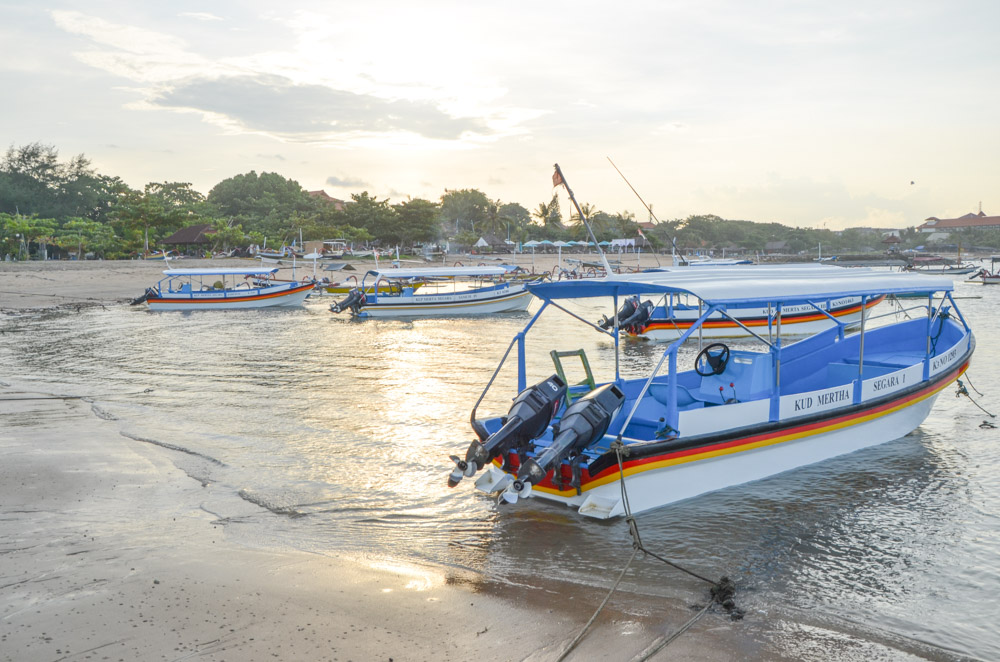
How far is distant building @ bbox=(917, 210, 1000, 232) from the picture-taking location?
116 m

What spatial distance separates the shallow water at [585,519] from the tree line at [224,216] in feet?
135

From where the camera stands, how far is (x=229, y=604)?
5250 mm

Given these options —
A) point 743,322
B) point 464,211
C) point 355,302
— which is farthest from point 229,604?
point 464,211

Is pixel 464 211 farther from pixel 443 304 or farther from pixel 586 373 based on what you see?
pixel 586 373

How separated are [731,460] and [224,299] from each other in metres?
31.7

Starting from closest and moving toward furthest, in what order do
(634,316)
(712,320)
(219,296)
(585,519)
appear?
(585,519) < (712,320) < (634,316) < (219,296)

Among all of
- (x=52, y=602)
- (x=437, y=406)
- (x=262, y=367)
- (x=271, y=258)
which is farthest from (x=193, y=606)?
(x=271, y=258)

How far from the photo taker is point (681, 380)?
9.26 metres

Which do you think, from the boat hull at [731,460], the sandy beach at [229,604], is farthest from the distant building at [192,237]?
the boat hull at [731,460]

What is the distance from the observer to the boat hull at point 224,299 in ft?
112

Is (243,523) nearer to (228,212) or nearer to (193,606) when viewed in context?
(193,606)

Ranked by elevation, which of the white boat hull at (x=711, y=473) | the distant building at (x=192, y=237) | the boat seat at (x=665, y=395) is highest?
the distant building at (x=192, y=237)

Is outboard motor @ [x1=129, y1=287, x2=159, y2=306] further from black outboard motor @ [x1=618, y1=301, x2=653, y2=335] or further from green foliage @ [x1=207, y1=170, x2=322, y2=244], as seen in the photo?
Answer: green foliage @ [x1=207, y1=170, x2=322, y2=244]

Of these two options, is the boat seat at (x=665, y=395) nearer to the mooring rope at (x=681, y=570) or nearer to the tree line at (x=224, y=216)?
the mooring rope at (x=681, y=570)
